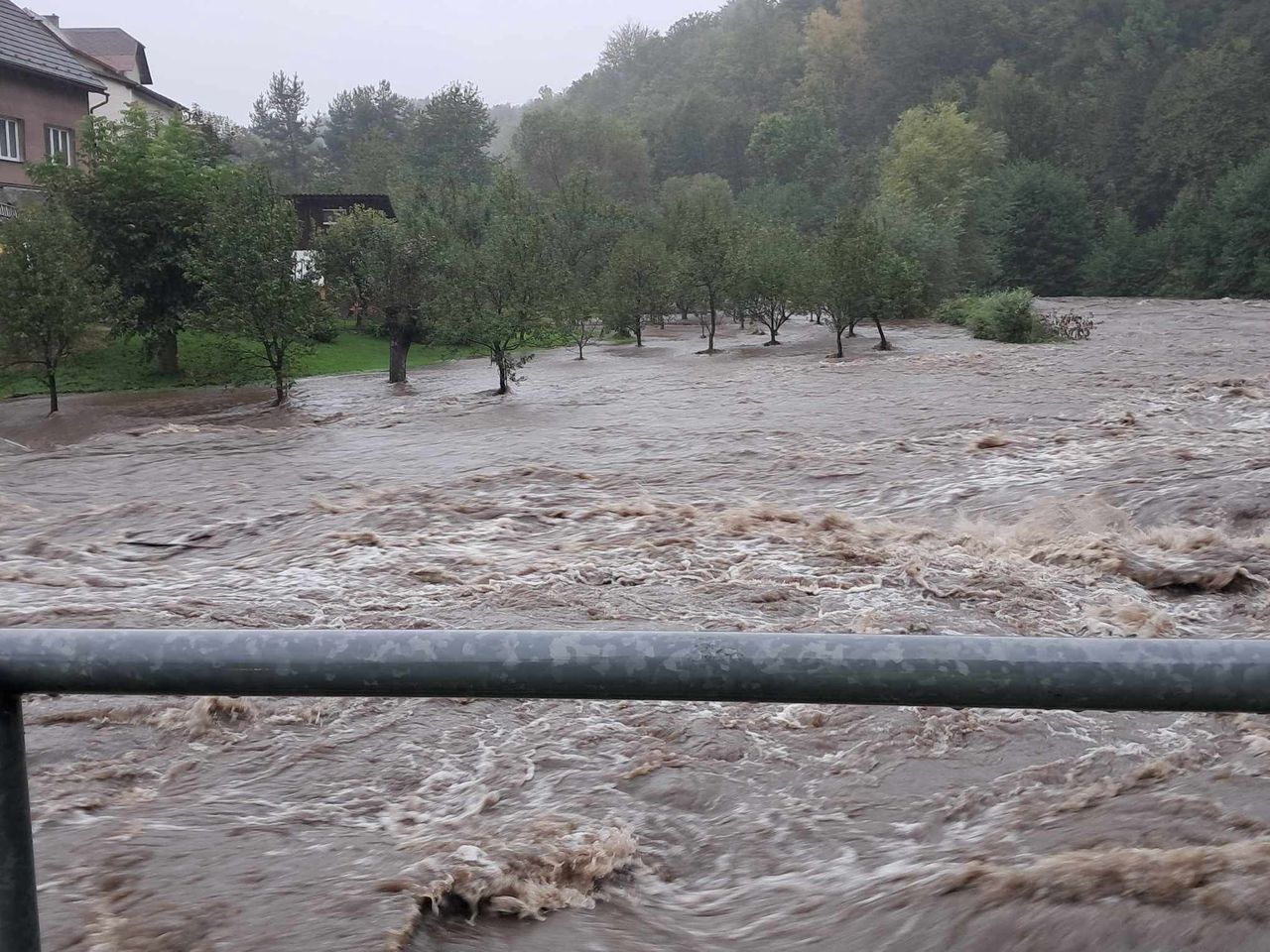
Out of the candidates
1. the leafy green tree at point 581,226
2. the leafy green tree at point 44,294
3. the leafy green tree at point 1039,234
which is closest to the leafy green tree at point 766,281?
the leafy green tree at point 581,226

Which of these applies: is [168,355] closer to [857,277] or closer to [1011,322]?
[857,277]

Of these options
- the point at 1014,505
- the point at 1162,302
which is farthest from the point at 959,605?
the point at 1162,302

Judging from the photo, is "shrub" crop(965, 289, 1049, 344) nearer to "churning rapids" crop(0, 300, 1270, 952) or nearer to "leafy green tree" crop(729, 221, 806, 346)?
"leafy green tree" crop(729, 221, 806, 346)

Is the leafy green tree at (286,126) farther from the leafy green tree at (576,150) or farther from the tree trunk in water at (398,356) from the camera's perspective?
the tree trunk in water at (398,356)

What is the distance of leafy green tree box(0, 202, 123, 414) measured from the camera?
24906mm

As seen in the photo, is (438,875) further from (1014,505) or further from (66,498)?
(66,498)

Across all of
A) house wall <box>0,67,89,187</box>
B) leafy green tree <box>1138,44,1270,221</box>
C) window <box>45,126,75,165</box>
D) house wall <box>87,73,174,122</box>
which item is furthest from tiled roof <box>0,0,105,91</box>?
leafy green tree <box>1138,44,1270,221</box>

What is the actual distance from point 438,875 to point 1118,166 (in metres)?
87.3

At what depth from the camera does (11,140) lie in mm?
39250

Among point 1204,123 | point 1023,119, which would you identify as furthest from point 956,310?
point 1023,119

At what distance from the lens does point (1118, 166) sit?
81.8 meters

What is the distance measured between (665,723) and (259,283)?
23157 mm

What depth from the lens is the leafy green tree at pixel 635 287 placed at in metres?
45.1

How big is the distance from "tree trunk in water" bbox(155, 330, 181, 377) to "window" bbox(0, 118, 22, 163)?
436 inches
